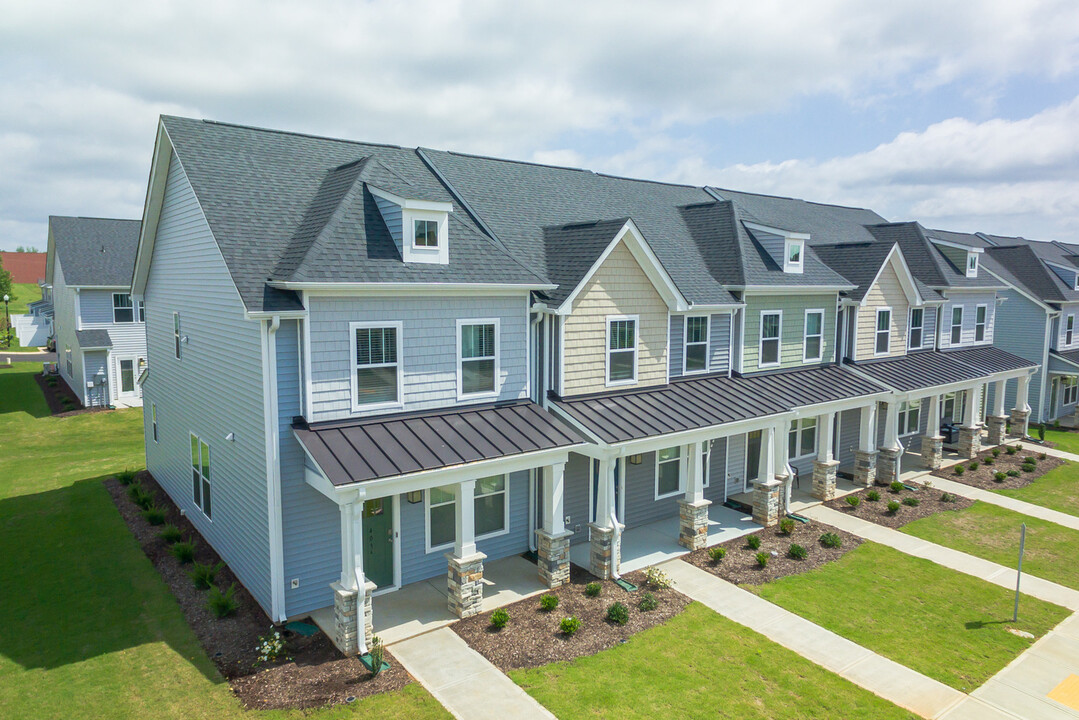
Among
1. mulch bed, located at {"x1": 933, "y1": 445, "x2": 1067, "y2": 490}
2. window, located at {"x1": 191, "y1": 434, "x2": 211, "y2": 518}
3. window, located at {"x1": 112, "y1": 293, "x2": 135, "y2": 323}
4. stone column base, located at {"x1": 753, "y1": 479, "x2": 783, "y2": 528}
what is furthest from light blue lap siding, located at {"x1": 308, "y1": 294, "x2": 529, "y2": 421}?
window, located at {"x1": 112, "y1": 293, "x2": 135, "y2": 323}

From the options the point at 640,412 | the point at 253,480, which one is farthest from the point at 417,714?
the point at 640,412

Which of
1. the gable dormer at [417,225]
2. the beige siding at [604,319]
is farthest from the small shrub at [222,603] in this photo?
the beige siding at [604,319]

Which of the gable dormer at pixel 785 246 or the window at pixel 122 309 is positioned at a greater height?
the gable dormer at pixel 785 246

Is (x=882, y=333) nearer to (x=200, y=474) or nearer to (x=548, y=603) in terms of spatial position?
(x=548, y=603)

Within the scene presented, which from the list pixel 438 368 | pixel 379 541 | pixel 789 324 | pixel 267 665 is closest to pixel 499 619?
pixel 379 541

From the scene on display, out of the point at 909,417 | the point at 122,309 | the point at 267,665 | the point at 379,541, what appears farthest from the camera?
the point at 122,309

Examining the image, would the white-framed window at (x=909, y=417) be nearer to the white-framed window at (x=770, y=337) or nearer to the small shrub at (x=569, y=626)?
the white-framed window at (x=770, y=337)
